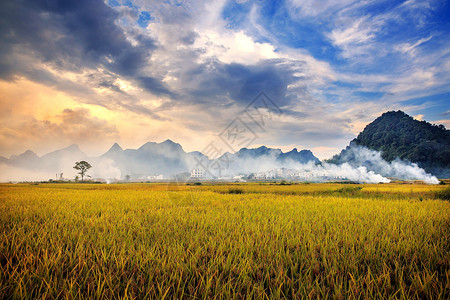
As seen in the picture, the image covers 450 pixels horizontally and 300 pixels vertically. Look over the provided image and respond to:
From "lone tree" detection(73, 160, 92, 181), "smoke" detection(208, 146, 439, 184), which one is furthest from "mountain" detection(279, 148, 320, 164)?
"lone tree" detection(73, 160, 92, 181)

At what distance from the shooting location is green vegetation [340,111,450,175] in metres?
60.8

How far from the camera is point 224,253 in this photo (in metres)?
2.72

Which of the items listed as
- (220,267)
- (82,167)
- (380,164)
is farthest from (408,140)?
(82,167)

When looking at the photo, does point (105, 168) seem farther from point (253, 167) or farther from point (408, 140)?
point (408, 140)

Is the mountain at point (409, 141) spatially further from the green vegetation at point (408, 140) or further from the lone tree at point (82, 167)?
the lone tree at point (82, 167)

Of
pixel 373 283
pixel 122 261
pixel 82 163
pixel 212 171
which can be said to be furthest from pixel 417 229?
pixel 82 163

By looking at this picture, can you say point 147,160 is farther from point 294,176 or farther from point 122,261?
Answer: point 122,261

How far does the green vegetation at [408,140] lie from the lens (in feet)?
199

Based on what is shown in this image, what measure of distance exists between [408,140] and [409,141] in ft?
1.57

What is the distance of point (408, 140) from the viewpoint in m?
70.3

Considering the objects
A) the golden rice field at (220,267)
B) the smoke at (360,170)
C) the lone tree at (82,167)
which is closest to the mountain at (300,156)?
the smoke at (360,170)

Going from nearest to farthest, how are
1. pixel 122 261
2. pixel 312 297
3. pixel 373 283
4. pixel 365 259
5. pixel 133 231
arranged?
pixel 312 297
pixel 373 283
pixel 122 261
pixel 365 259
pixel 133 231

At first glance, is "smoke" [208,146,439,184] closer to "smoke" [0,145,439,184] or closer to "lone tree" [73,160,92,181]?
"smoke" [0,145,439,184]

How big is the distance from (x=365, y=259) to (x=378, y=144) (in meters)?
96.0
